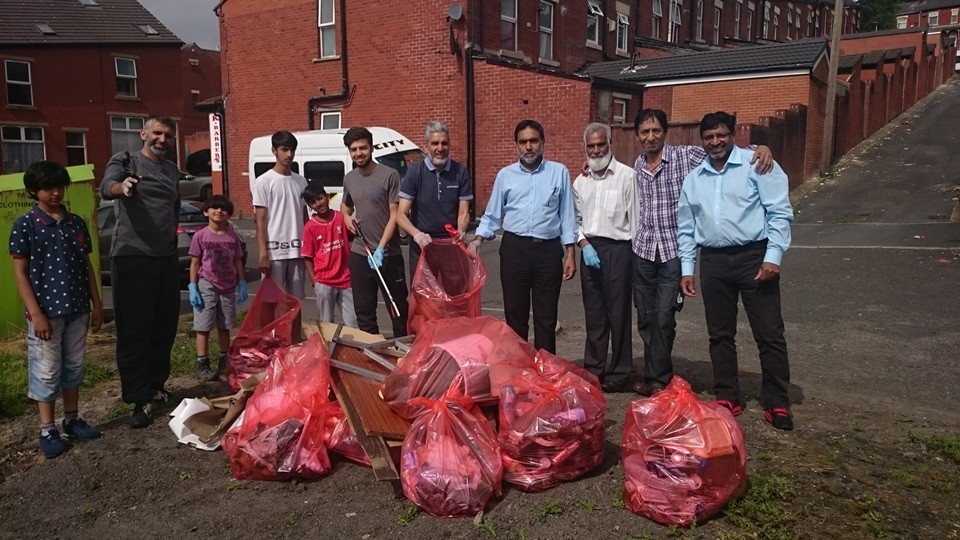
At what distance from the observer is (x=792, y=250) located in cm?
1137

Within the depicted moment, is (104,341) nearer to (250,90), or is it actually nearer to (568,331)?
(568,331)

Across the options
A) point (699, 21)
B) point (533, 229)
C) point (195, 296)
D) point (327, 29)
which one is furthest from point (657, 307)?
point (699, 21)

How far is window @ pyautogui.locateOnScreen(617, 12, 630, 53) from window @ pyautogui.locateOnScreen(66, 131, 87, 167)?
21027 millimetres

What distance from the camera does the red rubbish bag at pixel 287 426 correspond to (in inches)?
147

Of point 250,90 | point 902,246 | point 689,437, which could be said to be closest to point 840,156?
point 902,246

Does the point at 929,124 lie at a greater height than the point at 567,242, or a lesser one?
greater

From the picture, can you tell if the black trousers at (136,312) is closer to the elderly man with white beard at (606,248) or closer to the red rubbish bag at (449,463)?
the red rubbish bag at (449,463)

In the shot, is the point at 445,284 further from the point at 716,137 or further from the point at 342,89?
the point at 342,89

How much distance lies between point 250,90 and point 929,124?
23669 millimetres

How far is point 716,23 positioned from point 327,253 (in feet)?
99.6

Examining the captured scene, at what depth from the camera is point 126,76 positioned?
29.9 metres

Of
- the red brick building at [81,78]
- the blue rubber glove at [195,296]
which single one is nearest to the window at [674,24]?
the red brick building at [81,78]

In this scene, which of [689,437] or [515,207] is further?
[515,207]

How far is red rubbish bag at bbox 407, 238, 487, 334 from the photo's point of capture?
178 inches
